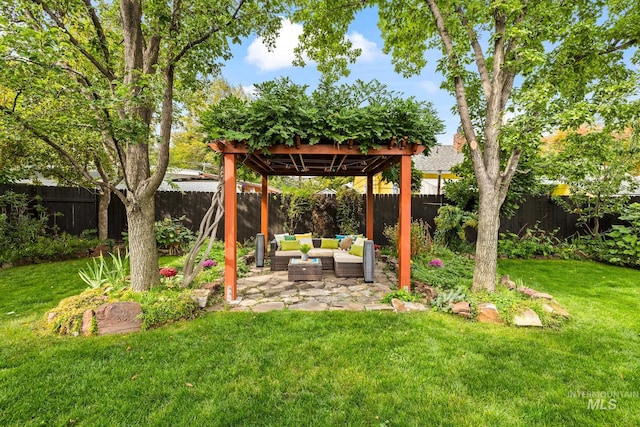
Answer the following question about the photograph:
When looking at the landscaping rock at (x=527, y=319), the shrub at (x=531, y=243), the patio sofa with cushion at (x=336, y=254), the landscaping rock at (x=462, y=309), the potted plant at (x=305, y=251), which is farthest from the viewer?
the shrub at (x=531, y=243)

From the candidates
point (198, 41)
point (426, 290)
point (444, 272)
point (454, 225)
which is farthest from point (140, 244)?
point (454, 225)

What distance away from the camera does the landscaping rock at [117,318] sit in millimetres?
3213

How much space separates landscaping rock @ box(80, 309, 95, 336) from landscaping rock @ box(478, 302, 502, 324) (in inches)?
183

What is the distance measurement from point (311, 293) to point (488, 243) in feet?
9.22

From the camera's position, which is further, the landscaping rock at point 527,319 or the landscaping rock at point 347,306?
the landscaping rock at point 347,306

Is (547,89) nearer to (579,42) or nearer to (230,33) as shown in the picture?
(579,42)

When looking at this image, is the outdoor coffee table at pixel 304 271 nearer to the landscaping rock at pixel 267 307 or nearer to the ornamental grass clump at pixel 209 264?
the landscaping rock at pixel 267 307

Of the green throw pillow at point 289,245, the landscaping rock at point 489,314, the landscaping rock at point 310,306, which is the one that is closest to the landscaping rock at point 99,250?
the green throw pillow at point 289,245

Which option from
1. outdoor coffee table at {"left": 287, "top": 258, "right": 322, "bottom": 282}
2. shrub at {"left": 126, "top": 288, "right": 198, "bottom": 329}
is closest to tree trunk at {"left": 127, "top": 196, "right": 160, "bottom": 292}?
shrub at {"left": 126, "top": 288, "right": 198, "bottom": 329}

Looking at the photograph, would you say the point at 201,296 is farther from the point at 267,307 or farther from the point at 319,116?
the point at 319,116

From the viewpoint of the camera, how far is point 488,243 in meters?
4.15

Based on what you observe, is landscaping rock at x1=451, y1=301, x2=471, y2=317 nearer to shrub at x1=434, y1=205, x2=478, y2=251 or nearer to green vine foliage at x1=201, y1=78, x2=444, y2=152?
green vine foliage at x1=201, y1=78, x2=444, y2=152

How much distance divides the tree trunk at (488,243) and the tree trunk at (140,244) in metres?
4.64

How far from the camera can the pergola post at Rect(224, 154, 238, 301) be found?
431cm
